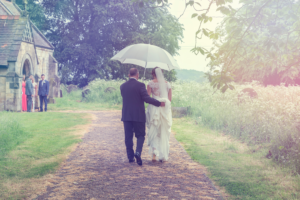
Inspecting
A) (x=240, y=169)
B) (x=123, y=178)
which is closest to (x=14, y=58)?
(x=123, y=178)

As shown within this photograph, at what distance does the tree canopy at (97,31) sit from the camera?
31688 mm

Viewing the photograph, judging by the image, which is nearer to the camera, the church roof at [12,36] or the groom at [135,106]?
the groom at [135,106]

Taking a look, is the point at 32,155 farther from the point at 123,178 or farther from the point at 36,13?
the point at 36,13

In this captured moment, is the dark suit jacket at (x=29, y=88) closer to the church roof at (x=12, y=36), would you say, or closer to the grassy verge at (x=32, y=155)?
the church roof at (x=12, y=36)

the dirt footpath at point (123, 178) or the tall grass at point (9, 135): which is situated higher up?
the tall grass at point (9, 135)

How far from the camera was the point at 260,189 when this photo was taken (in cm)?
474

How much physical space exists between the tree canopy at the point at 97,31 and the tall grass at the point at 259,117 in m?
17.0

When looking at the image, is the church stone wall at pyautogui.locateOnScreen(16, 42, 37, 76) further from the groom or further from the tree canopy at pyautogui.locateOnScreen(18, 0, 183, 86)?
the tree canopy at pyautogui.locateOnScreen(18, 0, 183, 86)

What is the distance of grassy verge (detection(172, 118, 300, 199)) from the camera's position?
4.66 metres

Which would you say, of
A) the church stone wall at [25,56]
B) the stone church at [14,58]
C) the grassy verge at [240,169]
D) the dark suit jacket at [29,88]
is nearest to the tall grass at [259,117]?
the grassy verge at [240,169]

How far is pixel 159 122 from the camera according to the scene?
6.28m

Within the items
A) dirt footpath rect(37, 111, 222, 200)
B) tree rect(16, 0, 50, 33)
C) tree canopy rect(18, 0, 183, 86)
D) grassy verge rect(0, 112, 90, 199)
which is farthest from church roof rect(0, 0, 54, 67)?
tree rect(16, 0, 50, 33)

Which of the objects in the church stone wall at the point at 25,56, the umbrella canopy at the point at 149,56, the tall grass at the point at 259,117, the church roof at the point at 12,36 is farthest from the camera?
the church stone wall at the point at 25,56

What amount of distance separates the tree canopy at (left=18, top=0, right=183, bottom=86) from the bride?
25464mm
